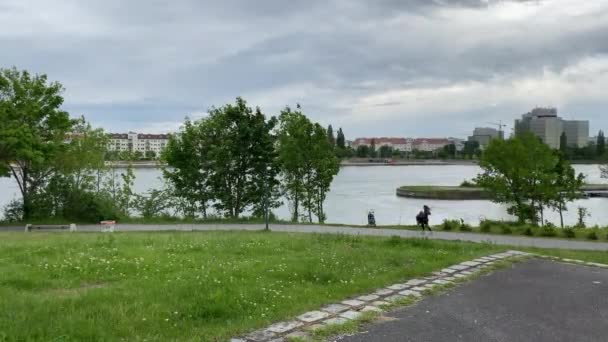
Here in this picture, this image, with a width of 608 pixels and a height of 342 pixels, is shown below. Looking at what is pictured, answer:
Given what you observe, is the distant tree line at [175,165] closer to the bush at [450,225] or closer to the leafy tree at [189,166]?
the leafy tree at [189,166]

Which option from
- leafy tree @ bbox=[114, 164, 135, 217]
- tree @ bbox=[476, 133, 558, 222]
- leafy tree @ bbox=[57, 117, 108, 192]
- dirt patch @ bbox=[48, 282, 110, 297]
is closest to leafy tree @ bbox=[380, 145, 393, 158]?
tree @ bbox=[476, 133, 558, 222]

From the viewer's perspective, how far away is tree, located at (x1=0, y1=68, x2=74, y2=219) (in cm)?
2327

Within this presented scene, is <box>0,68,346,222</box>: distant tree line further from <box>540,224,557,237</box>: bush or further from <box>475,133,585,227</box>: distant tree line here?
<box>540,224,557,237</box>: bush

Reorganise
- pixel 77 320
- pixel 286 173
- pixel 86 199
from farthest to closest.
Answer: pixel 286 173, pixel 86 199, pixel 77 320

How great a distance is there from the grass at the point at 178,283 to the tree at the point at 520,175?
23.0 metres

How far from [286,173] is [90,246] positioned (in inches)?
903

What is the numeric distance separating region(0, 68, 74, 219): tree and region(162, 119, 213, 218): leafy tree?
6.52m

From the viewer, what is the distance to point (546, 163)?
3341 centimetres

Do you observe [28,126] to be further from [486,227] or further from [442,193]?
[442,193]

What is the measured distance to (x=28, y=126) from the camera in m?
23.9

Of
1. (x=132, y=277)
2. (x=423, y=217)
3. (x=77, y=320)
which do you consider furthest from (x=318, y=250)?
(x=423, y=217)

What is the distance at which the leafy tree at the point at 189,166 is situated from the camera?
101 feet

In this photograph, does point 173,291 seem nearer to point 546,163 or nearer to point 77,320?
point 77,320

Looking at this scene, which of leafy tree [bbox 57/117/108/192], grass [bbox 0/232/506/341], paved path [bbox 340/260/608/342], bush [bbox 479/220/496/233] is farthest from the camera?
leafy tree [bbox 57/117/108/192]
